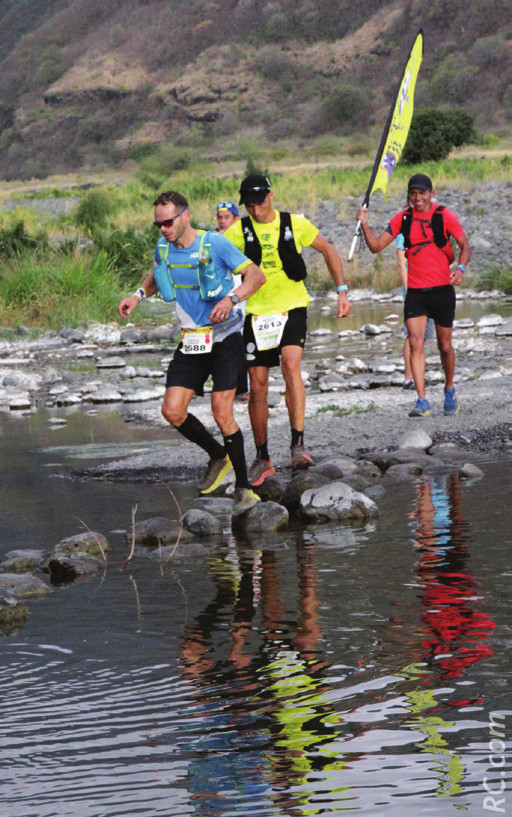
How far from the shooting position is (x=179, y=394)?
7.81 meters

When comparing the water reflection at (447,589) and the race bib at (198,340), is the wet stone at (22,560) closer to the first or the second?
the race bib at (198,340)

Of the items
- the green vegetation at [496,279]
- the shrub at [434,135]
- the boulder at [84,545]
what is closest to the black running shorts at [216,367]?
the boulder at [84,545]

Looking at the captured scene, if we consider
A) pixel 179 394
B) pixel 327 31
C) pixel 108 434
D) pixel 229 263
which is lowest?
pixel 108 434

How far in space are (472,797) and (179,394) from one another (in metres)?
4.61

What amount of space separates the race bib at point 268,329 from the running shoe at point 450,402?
2440 mm

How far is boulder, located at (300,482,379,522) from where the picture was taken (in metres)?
7.40

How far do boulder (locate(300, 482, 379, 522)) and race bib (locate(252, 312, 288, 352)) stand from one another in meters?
1.27

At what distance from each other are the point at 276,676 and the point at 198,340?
322 centimetres

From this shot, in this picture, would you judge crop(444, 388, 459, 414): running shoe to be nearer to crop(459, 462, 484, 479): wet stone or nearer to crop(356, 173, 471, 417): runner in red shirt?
crop(356, 173, 471, 417): runner in red shirt

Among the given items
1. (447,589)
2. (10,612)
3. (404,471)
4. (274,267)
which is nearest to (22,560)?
(10,612)

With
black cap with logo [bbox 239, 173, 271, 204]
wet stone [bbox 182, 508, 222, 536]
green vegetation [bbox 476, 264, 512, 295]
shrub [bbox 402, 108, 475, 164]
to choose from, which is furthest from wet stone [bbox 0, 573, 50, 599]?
shrub [bbox 402, 108, 475, 164]

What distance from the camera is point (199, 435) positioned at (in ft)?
26.7

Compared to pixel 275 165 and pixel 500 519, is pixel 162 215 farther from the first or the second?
pixel 275 165

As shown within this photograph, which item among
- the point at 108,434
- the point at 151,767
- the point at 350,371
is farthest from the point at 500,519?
the point at 350,371
